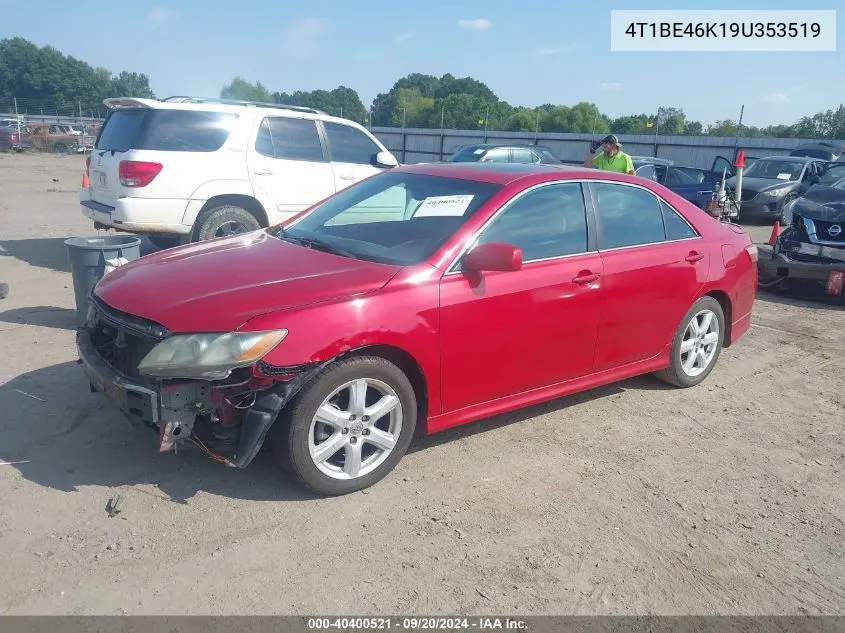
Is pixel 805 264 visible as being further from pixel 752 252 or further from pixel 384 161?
pixel 384 161

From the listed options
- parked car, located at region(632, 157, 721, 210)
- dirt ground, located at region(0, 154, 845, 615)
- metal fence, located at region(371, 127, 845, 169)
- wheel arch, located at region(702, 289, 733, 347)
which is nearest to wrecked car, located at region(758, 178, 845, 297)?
wheel arch, located at region(702, 289, 733, 347)

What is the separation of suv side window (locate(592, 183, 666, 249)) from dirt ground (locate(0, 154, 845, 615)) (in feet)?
3.88

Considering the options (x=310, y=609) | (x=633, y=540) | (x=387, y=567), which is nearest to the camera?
(x=310, y=609)

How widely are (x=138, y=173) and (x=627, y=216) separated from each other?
5.43 m

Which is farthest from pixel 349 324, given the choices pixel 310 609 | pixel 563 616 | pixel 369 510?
pixel 563 616

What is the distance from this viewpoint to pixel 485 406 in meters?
4.06

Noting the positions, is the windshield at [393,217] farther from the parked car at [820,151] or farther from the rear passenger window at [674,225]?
the parked car at [820,151]

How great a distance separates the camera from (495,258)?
3746 mm

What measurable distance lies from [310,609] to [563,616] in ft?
3.29

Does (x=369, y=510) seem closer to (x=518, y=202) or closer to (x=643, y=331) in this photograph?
(x=518, y=202)

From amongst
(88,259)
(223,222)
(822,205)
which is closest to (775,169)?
(822,205)

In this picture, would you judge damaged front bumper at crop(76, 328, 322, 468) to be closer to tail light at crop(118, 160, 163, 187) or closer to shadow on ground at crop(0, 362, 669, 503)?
shadow on ground at crop(0, 362, 669, 503)

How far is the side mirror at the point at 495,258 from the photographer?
3.74m

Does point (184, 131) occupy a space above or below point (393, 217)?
above
